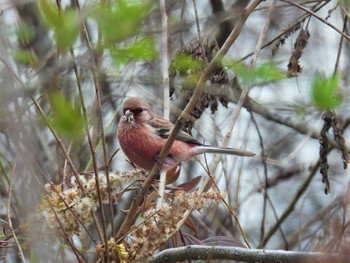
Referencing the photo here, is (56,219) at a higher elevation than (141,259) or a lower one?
higher

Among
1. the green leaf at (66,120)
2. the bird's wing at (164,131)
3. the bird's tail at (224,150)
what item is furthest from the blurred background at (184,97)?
the bird's wing at (164,131)

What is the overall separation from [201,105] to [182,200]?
1.34 metres

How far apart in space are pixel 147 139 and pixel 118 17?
2.11 metres

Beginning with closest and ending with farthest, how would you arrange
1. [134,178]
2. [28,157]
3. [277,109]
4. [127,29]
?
[127,29]
[28,157]
[134,178]
[277,109]

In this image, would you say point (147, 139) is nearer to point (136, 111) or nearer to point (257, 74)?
point (136, 111)

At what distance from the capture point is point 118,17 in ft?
Answer: 8.07

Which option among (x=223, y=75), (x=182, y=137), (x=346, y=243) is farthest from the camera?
(x=182, y=137)

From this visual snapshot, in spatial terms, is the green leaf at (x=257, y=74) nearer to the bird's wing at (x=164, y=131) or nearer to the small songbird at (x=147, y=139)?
the small songbird at (x=147, y=139)

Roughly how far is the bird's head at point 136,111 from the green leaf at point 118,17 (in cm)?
203

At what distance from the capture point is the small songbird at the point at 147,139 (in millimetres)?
4406

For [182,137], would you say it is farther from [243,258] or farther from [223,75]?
[243,258]

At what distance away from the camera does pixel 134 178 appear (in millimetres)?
3215

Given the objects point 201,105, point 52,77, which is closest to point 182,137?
point 201,105

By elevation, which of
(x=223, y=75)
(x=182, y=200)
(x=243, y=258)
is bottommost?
(x=243, y=258)
